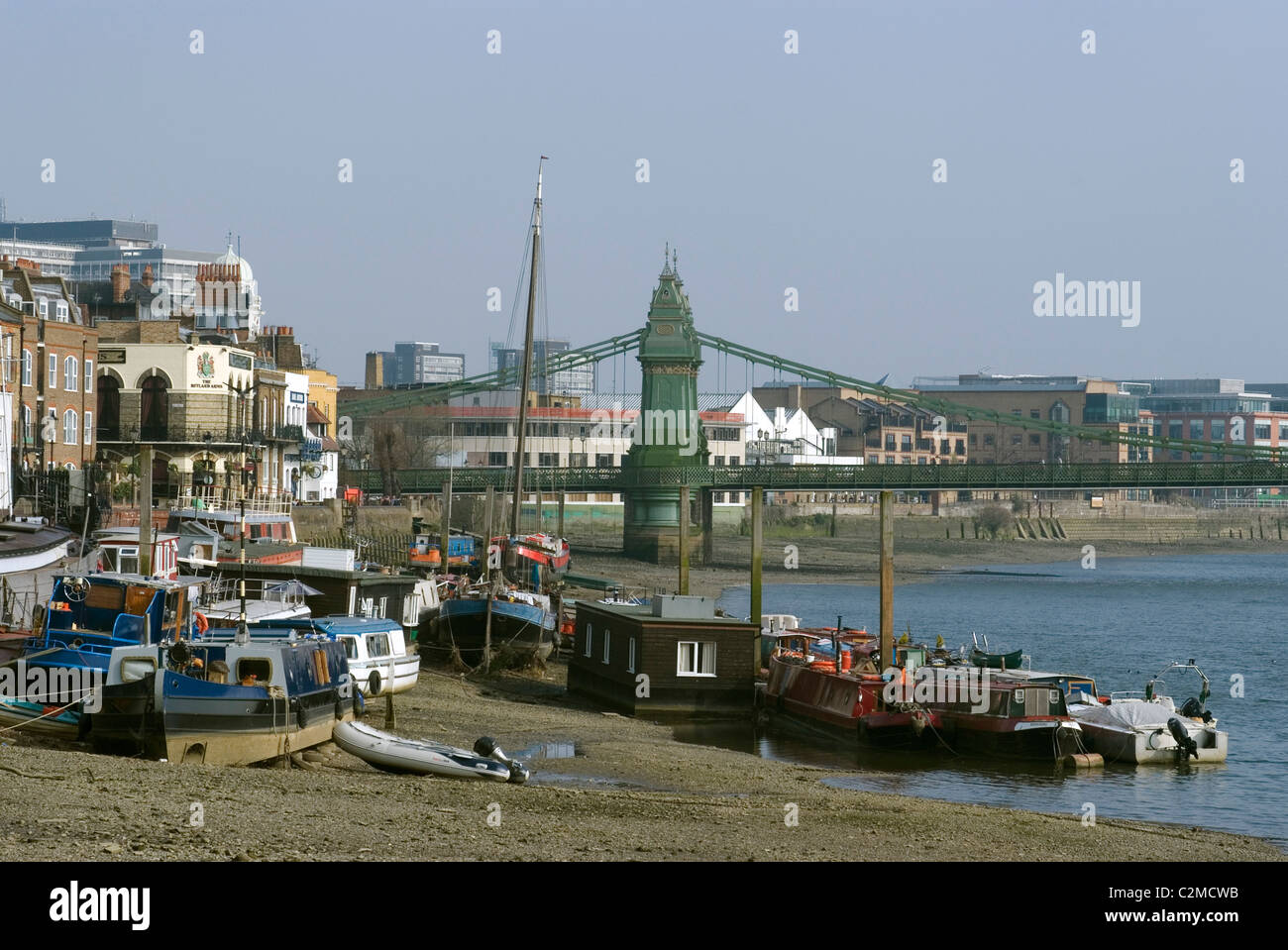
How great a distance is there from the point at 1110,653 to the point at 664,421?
2183 inches

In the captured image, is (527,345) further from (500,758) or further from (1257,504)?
(1257,504)

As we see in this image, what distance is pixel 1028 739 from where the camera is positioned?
36312mm

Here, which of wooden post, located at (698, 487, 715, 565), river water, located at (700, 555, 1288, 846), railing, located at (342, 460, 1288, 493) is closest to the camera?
river water, located at (700, 555, 1288, 846)

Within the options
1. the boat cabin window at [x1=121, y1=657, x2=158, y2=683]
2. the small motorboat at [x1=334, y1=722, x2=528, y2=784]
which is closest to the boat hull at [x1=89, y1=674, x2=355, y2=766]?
the boat cabin window at [x1=121, y1=657, x2=158, y2=683]

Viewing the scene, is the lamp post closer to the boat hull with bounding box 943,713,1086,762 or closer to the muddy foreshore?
the muddy foreshore

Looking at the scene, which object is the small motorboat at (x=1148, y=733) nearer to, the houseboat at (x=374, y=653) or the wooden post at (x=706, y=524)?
the houseboat at (x=374, y=653)

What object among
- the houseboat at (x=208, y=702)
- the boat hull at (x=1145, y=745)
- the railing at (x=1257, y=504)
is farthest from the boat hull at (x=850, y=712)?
the railing at (x=1257, y=504)

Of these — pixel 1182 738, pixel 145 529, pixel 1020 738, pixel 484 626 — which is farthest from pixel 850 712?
pixel 145 529

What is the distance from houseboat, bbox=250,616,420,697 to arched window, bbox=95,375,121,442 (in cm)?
3876

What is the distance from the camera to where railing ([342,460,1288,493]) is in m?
110

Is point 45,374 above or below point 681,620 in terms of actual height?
above

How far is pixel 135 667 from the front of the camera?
26.8 meters

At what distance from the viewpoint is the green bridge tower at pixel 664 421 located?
376 ft

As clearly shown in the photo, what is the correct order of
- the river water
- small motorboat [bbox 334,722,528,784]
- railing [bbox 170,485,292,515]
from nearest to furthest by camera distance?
1. small motorboat [bbox 334,722,528,784]
2. the river water
3. railing [bbox 170,485,292,515]
